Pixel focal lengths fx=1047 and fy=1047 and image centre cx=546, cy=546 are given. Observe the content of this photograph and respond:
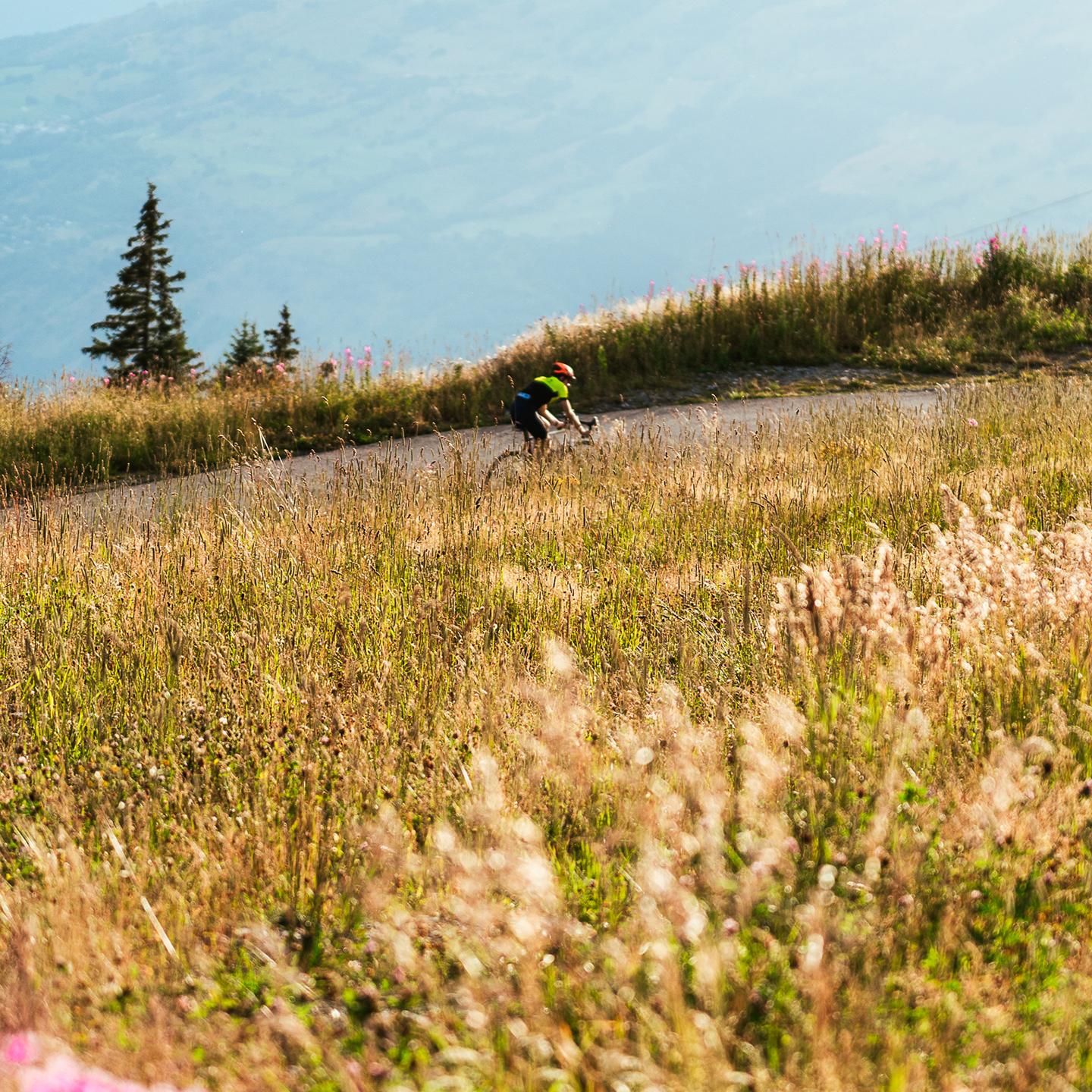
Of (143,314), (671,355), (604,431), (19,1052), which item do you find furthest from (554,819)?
(143,314)

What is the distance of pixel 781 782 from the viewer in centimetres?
290

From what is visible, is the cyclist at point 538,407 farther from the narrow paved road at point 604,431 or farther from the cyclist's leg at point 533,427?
the narrow paved road at point 604,431

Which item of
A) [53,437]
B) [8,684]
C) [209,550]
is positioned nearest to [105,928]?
[8,684]

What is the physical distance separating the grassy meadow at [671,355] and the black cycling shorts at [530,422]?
14.2 ft

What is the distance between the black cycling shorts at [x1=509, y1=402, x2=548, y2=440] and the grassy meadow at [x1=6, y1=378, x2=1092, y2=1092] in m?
4.05

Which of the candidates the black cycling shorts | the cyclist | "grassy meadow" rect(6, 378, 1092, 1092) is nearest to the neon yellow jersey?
the cyclist

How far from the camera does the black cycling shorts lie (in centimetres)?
994

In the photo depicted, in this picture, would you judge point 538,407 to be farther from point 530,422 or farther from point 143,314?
point 143,314

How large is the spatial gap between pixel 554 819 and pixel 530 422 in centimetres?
724

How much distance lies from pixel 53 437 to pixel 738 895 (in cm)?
1366

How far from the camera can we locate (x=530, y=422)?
9.98 metres

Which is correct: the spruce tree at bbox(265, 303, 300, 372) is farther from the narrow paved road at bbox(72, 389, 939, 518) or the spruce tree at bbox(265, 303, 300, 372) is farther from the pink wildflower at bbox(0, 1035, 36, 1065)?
the pink wildflower at bbox(0, 1035, 36, 1065)

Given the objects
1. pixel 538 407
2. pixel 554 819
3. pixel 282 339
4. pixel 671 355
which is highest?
pixel 282 339

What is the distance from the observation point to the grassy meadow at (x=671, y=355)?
14.0 meters
